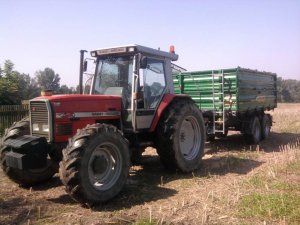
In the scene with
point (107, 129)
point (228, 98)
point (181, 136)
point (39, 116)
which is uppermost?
point (228, 98)

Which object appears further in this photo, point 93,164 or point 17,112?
point 17,112

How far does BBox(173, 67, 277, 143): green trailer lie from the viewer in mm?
10711

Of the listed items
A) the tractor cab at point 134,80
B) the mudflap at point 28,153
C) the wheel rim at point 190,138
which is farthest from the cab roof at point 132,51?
the mudflap at point 28,153

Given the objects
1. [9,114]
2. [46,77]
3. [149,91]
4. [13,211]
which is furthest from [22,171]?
[46,77]

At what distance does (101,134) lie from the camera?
5.45m

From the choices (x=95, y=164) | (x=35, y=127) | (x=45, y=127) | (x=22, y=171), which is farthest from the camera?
(x=22, y=171)

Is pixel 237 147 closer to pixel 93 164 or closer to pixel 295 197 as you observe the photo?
pixel 295 197

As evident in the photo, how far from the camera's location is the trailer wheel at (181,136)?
7.03 m

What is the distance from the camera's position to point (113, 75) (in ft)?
23.6

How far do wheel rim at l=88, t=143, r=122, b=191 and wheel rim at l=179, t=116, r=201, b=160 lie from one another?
2193 mm

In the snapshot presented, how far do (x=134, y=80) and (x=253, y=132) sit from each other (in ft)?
20.2

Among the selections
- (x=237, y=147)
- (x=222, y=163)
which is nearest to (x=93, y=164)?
(x=222, y=163)

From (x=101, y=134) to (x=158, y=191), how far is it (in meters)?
1.50

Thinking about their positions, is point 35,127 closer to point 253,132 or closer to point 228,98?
point 228,98
